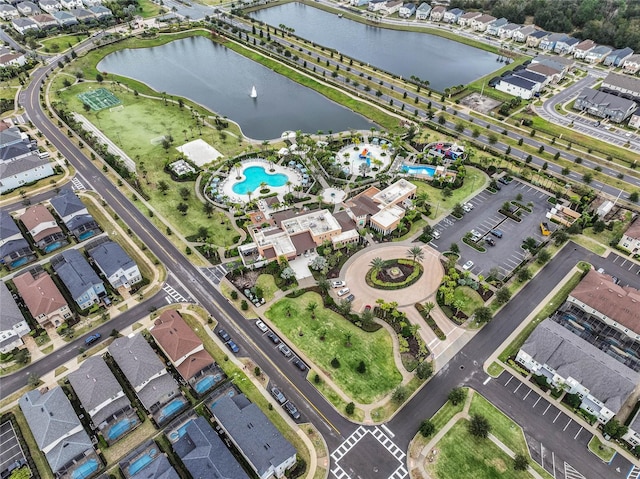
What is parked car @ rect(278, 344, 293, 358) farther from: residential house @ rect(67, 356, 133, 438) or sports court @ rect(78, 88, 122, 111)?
sports court @ rect(78, 88, 122, 111)

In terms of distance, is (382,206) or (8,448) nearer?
(8,448)

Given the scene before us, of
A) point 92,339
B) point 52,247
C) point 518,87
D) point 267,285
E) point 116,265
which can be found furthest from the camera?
point 518,87

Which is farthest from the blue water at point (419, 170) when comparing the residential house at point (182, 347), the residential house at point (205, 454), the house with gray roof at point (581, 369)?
the residential house at point (205, 454)

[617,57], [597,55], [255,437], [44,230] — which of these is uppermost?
[617,57]

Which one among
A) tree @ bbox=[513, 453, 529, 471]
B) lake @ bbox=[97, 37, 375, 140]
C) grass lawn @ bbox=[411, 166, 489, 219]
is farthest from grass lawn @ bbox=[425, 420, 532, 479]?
lake @ bbox=[97, 37, 375, 140]

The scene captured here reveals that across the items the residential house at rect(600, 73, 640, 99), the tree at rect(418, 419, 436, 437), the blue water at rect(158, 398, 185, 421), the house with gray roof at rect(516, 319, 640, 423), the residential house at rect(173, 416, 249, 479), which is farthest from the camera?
the residential house at rect(600, 73, 640, 99)

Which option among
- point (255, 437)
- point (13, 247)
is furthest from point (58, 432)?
point (13, 247)

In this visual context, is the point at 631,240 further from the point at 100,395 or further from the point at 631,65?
the point at 631,65
